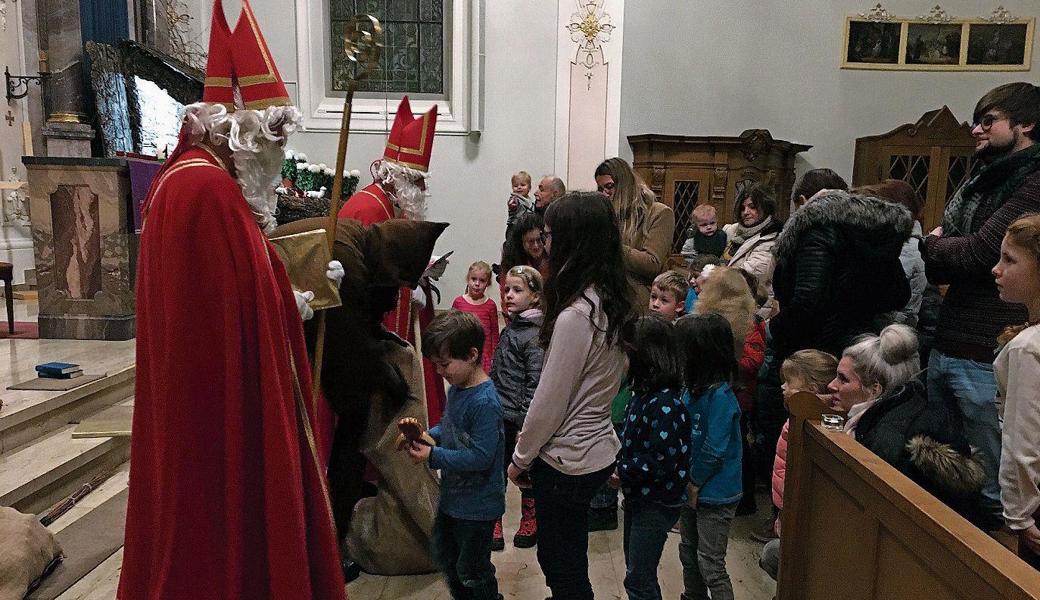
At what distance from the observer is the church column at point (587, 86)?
330 inches

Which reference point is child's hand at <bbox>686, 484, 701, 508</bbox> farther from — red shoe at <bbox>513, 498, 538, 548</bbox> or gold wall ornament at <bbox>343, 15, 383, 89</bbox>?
gold wall ornament at <bbox>343, 15, 383, 89</bbox>

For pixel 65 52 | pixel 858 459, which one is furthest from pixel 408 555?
pixel 65 52

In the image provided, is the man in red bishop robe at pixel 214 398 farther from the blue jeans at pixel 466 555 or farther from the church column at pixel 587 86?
the church column at pixel 587 86

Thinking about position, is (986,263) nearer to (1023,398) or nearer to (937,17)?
(1023,398)

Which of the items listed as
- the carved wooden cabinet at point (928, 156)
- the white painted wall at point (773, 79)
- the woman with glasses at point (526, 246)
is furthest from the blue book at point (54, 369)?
the carved wooden cabinet at point (928, 156)

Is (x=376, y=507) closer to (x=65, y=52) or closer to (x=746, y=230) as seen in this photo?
(x=746, y=230)

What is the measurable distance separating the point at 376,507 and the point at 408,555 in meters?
0.25

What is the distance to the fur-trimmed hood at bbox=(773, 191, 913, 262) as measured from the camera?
265cm

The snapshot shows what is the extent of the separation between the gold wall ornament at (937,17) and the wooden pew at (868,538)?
863cm

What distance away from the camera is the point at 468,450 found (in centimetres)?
222

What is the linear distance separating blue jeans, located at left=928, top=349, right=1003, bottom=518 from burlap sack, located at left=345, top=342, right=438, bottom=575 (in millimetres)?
1939

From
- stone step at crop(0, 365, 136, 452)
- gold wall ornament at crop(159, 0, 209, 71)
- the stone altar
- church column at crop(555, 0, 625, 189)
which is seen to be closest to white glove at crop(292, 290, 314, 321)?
stone step at crop(0, 365, 136, 452)

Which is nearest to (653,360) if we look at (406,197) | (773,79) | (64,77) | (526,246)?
(526,246)

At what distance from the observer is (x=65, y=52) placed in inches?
255
